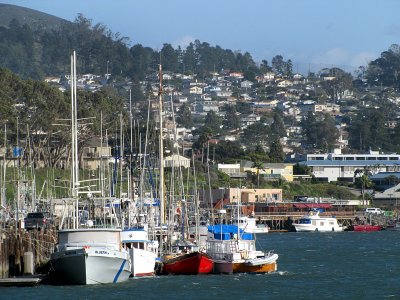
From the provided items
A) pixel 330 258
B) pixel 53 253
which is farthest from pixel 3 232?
pixel 330 258

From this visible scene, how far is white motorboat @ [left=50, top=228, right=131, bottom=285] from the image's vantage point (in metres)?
51.7

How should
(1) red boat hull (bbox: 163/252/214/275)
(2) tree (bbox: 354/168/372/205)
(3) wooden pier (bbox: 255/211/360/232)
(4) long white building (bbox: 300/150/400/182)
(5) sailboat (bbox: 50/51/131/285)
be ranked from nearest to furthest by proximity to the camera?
(5) sailboat (bbox: 50/51/131/285) → (1) red boat hull (bbox: 163/252/214/275) → (3) wooden pier (bbox: 255/211/360/232) → (2) tree (bbox: 354/168/372/205) → (4) long white building (bbox: 300/150/400/182)

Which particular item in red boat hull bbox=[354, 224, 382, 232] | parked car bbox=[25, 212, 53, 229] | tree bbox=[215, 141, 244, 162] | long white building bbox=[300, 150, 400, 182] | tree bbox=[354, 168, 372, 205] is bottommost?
parked car bbox=[25, 212, 53, 229]

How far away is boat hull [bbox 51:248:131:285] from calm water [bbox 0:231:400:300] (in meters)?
0.41

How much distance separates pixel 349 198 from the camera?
160125 millimetres

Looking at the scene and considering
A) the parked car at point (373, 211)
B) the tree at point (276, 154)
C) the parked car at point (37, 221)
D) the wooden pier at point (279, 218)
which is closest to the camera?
the parked car at point (37, 221)

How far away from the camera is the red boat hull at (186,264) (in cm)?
5881

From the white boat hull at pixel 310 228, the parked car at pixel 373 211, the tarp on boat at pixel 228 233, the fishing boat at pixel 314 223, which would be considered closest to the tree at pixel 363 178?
the parked car at pixel 373 211

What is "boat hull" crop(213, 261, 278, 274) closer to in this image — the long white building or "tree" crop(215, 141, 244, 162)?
"tree" crop(215, 141, 244, 162)

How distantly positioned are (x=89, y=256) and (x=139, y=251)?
4.79 m

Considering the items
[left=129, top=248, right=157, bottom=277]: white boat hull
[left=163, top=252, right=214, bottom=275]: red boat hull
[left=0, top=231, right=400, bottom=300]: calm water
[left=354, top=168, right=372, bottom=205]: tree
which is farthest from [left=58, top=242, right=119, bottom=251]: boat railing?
[left=354, top=168, right=372, bottom=205]: tree

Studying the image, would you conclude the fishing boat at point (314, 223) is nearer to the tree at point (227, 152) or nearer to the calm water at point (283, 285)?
the tree at point (227, 152)

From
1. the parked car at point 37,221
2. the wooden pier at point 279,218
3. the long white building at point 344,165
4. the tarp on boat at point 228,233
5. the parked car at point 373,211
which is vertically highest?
the long white building at point 344,165

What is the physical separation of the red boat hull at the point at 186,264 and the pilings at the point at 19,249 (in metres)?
4.93
